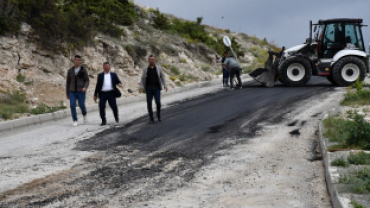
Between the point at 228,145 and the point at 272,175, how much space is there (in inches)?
90.4

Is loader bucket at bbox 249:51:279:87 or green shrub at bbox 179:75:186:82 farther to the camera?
green shrub at bbox 179:75:186:82

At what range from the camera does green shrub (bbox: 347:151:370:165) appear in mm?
7035

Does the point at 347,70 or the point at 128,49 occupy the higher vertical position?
the point at 128,49

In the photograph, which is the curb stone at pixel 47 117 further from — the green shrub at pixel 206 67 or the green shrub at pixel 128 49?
the green shrub at pixel 206 67

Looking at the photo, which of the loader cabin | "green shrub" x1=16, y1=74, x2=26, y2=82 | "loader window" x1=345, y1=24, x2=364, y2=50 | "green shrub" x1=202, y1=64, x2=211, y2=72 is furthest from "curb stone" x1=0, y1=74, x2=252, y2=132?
"green shrub" x1=202, y1=64, x2=211, y2=72

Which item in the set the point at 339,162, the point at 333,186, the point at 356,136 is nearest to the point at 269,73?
→ the point at 356,136

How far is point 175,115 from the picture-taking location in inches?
553

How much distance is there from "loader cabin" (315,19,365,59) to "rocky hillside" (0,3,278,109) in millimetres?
6661

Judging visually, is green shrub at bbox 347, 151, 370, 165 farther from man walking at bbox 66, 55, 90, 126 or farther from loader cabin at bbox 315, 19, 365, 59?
loader cabin at bbox 315, 19, 365, 59

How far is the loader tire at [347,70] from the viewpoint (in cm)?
2036

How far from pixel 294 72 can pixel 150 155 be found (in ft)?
44.1

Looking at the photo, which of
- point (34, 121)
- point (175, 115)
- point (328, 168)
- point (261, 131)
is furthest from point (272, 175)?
point (34, 121)

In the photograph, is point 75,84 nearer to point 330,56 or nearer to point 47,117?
point 47,117

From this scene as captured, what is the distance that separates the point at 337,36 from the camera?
20531mm
